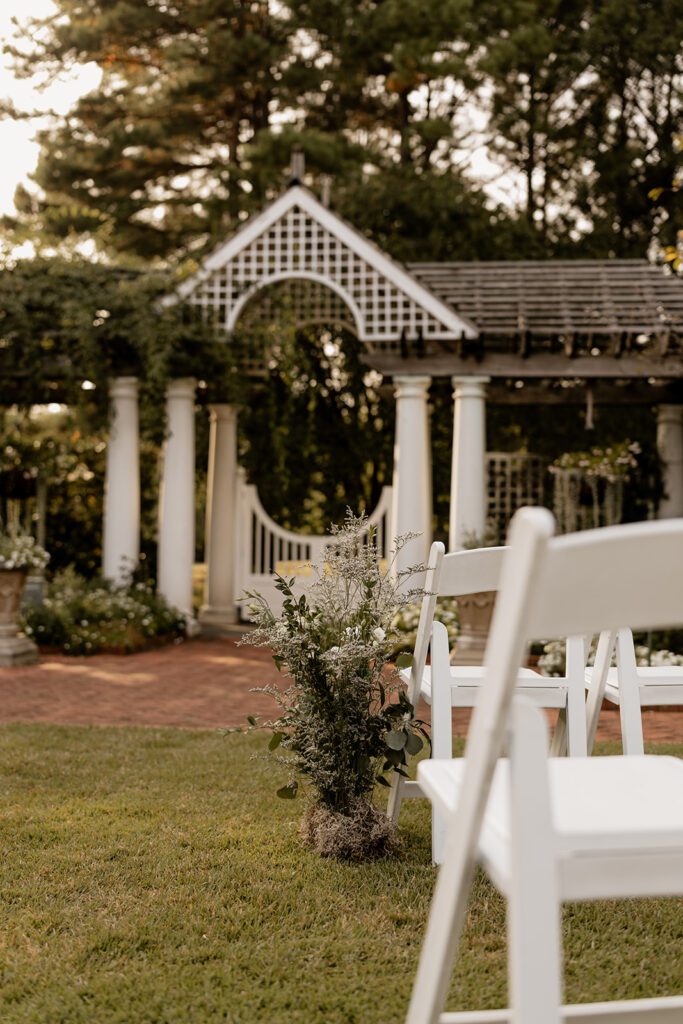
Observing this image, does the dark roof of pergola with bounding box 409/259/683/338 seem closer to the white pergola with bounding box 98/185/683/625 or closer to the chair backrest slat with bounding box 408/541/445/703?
the white pergola with bounding box 98/185/683/625

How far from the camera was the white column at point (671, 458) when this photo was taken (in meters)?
12.5

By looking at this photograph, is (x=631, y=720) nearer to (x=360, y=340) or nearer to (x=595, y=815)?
(x=595, y=815)

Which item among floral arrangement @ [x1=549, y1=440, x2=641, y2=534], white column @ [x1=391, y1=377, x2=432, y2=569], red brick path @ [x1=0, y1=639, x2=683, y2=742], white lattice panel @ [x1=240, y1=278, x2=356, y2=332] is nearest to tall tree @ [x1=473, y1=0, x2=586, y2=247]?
white lattice panel @ [x1=240, y1=278, x2=356, y2=332]

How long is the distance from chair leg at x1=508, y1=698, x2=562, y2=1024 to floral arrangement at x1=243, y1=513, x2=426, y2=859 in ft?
6.63

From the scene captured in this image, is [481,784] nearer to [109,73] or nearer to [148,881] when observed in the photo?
[148,881]

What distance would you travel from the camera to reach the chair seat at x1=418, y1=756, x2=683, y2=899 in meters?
1.70

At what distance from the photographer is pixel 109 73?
61.9ft

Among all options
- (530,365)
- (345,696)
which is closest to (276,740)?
(345,696)

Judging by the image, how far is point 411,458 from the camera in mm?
10922

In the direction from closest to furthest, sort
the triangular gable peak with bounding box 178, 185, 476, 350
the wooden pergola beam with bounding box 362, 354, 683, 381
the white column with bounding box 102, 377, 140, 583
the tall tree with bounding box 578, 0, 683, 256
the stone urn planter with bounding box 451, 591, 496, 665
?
1. the stone urn planter with bounding box 451, 591, 496, 665
2. the wooden pergola beam with bounding box 362, 354, 683, 381
3. the triangular gable peak with bounding box 178, 185, 476, 350
4. the white column with bounding box 102, 377, 140, 583
5. the tall tree with bounding box 578, 0, 683, 256

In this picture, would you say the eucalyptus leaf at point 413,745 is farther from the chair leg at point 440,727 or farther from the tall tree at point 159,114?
the tall tree at point 159,114

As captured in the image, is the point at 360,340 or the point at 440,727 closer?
the point at 440,727

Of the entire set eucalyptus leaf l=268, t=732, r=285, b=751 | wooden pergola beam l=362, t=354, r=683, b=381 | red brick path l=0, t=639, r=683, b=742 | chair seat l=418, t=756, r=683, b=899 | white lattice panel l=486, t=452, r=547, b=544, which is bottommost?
red brick path l=0, t=639, r=683, b=742

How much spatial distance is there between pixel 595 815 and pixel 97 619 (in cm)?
912
